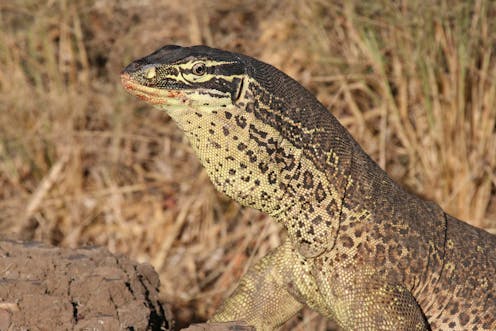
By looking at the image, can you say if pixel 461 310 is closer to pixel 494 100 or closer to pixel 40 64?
pixel 494 100

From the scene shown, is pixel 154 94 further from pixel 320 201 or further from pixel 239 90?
pixel 320 201

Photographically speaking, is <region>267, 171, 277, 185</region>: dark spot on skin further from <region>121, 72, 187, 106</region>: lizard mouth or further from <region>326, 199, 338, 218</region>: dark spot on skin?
<region>121, 72, 187, 106</region>: lizard mouth

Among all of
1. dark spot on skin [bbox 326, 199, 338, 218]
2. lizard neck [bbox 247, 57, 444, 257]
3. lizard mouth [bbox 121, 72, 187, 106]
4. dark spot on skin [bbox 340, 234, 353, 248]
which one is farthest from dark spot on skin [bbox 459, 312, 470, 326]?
lizard mouth [bbox 121, 72, 187, 106]

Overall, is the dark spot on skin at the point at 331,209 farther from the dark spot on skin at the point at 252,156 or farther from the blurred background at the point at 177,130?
the blurred background at the point at 177,130

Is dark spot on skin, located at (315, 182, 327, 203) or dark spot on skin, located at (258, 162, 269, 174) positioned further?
dark spot on skin, located at (315, 182, 327, 203)

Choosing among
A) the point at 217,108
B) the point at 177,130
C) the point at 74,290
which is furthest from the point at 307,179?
the point at 177,130

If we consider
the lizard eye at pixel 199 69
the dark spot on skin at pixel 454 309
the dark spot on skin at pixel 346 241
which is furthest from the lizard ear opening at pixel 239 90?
the dark spot on skin at pixel 454 309
